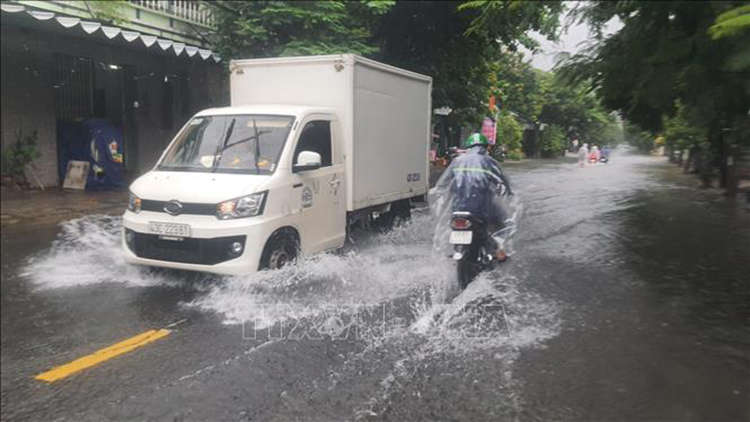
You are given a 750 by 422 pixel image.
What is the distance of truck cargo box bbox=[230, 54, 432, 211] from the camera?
7.28 meters

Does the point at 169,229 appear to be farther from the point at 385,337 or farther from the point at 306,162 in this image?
the point at 385,337

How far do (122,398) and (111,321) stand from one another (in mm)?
1647

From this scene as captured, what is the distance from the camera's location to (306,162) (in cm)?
620

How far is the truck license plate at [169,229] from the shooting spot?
566 centimetres

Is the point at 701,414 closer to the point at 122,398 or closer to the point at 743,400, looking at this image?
the point at 743,400

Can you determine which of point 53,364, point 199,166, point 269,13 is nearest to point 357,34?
point 269,13

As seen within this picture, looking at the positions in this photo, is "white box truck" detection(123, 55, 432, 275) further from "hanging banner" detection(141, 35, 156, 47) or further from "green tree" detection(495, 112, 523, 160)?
"green tree" detection(495, 112, 523, 160)

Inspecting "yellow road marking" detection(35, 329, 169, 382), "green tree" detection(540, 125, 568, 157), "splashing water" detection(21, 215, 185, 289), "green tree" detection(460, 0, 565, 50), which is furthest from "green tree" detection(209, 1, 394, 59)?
"green tree" detection(540, 125, 568, 157)

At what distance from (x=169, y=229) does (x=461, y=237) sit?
2.84m

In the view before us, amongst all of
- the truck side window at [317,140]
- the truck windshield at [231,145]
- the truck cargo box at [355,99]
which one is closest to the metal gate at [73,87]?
the truck cargo box at [355,99]

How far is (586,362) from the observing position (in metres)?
4.45

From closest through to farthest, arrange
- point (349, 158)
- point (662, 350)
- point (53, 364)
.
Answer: point (53, 364) < point (662, 350) < point (349, 158)

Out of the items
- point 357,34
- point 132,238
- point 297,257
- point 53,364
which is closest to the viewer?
point 53,364

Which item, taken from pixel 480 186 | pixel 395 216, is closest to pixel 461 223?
pixel 480 186
